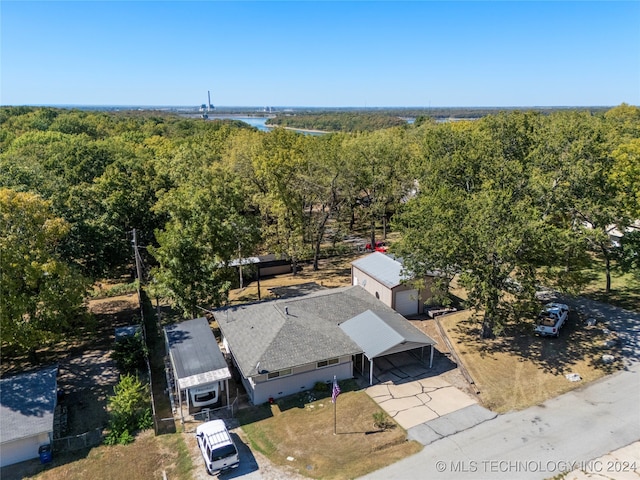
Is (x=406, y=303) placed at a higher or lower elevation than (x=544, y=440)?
higher

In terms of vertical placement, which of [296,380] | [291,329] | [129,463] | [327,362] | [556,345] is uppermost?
[291,329]

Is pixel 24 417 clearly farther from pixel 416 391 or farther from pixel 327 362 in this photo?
pixel 416 391

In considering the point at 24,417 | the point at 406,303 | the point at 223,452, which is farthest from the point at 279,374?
the point at 406,303

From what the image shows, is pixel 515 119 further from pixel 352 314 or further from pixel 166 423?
pixel 166 423

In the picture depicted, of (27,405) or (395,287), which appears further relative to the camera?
(395,287)

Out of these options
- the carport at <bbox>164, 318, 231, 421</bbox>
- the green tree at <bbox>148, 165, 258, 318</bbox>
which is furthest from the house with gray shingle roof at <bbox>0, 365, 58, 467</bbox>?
the green tree at <bbox>148, 165, 258, 318</bbox>

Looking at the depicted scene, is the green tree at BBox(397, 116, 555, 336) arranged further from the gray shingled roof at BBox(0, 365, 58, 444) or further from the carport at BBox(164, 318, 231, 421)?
the gray shingled roof at BBox(0, 365, 58, 444)

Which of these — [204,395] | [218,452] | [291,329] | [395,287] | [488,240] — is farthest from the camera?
[395,287]

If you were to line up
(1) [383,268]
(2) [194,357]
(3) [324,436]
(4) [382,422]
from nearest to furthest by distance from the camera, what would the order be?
(3) [324,436] < (4) [382,422] < (2) [194,357] < (1) [383,268]
